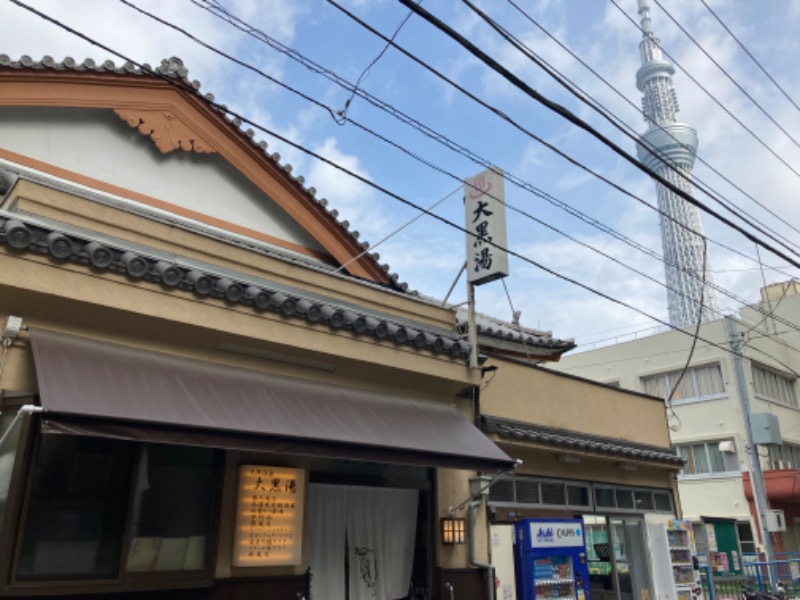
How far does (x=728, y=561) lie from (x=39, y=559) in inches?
675

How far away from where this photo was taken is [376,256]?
1180 cm

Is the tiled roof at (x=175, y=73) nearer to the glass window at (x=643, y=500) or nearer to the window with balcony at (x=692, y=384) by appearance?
the glass window at (x=643, y=500)

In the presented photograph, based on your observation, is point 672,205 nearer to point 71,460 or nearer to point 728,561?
point 728,561

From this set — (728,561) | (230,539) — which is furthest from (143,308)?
(728,561)

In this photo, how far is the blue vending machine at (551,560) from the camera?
9.90 m

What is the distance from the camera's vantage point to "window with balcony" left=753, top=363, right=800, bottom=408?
25006 mm

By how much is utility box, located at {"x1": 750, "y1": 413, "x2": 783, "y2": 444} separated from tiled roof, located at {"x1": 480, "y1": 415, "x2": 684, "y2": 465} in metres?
10.4

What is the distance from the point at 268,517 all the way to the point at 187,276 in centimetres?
303

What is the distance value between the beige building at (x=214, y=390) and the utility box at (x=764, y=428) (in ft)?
43.5

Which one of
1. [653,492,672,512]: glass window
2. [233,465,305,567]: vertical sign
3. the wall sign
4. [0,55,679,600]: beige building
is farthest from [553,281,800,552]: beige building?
[233,465,305,567]: vertical sign

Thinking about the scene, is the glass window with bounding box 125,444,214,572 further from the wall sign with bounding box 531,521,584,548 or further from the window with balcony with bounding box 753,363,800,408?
the window with balcony with bounding box 753,363,800,408

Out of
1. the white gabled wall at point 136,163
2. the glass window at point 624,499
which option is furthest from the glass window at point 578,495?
the white gabled wall at point 136,163

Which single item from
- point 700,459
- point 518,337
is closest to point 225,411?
point 518,337

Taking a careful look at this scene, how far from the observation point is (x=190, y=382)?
21.9 feet
